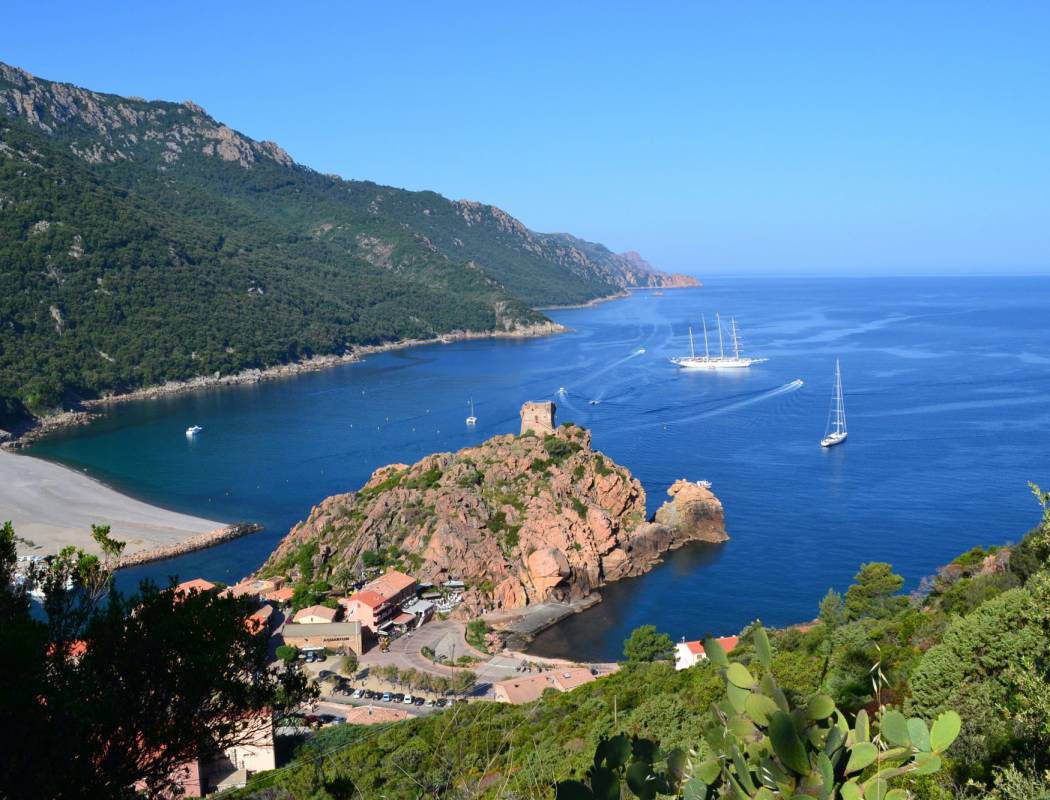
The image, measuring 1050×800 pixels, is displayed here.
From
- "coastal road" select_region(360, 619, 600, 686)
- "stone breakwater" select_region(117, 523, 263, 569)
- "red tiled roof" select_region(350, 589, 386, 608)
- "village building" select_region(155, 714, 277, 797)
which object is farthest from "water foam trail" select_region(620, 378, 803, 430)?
"village building" select_region(155, 714, 277, 797)

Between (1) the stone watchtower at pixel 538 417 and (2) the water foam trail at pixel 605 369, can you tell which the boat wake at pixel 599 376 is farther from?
(1) the stone watchtower at pixel 538 417

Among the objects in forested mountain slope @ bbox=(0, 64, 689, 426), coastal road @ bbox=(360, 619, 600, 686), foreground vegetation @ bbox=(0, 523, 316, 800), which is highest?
forested mountain slope @ bbox=(0, 64, 689, 426)

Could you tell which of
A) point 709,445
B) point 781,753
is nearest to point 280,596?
point 709,445

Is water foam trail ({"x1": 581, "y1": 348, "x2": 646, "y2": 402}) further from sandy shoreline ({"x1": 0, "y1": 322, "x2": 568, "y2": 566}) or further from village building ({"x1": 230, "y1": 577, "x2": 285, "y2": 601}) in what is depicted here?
village building ({"x1": 230, "y1": 577, "x2": 285, "y2": 601})

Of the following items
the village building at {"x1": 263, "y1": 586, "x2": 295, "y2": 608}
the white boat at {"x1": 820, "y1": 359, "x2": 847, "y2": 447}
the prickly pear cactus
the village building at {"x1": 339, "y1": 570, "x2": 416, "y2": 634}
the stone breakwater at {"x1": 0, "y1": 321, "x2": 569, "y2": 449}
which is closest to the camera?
the prickly pear cactus

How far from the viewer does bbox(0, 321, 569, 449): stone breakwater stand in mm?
47312

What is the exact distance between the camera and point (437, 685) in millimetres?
18156

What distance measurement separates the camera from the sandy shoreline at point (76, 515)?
28562 mm

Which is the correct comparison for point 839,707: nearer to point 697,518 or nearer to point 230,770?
point 230,770

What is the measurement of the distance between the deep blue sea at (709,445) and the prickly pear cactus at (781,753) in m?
19.3

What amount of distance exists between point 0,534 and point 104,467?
3693 cm

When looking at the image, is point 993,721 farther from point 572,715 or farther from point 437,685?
point 437,685

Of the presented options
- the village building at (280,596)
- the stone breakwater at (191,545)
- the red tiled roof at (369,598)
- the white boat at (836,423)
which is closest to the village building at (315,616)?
the red tiled roof at (369,598)

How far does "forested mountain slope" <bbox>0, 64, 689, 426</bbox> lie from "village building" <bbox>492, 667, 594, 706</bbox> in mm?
40968
